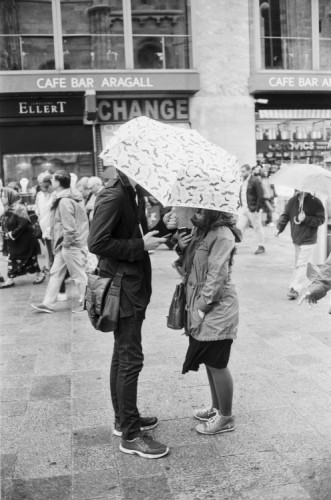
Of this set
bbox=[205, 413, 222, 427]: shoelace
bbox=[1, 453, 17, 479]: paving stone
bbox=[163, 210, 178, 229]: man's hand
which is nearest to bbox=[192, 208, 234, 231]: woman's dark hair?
bbox=[163, 210, 178, 229]: man's hand

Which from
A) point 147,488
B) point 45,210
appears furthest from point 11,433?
point 45,210

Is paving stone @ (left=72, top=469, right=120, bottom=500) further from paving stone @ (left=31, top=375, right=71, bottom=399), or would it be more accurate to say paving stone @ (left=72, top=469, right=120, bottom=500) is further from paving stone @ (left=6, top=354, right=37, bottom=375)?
paving stone @ (left=6, top=354, right=37, bottom=375)

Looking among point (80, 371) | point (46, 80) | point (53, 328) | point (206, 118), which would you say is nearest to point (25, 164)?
point (46, 80)

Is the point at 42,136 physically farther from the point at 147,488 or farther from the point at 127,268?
the point at 147,488

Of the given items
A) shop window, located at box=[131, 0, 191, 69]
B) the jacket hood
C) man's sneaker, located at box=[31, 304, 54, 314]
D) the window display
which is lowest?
man's sneaker, located at box=[31, 304, 54, 314]

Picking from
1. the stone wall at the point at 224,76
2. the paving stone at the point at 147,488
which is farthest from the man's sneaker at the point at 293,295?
the stone wall at the point at 224,76

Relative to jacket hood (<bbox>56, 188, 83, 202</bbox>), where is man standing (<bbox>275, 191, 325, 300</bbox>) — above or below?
below

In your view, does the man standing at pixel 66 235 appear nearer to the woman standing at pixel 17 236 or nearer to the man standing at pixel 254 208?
the woman standing at pixel 17 236

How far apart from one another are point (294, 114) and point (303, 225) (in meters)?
12.5

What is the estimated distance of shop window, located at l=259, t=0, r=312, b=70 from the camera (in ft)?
60.0

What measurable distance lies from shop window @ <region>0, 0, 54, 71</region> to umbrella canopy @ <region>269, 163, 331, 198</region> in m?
12.7

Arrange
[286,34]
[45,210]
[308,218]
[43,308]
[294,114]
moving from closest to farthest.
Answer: [308,218] < [43,308] < [45,210] < [286,34] < [294,114]

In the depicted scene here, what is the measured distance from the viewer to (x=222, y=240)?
3.43 m

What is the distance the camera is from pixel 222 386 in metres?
3.62
